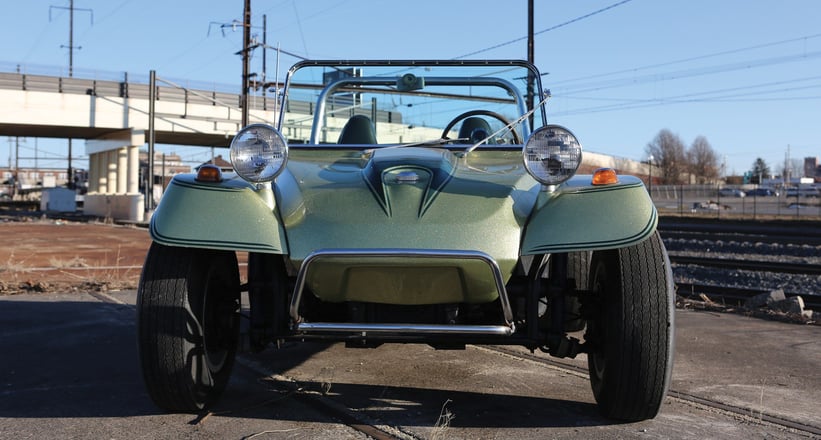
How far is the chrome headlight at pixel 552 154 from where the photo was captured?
3.29 meters

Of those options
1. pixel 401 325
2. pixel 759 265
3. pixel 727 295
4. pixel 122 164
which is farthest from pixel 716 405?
pixel 122 164

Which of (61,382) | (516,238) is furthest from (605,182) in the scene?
(61,382)

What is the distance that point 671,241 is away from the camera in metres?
17.9

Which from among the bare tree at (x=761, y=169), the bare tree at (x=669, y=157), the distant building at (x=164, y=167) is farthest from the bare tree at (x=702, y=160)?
the distant building at (x=164, y=167)

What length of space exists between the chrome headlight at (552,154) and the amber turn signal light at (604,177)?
140 mm

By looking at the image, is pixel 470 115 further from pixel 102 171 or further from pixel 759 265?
pixel 102 171

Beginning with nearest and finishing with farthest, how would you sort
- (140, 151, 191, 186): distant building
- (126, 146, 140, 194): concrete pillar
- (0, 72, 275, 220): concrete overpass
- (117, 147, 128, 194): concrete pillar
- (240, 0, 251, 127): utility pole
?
(240, 0, 251, 127): utility pole, (0, 72, 275, 220): concrete overpass, (126, 146, 140, 194): concrete pillar, (117, 147, 128, 194): concrete pillar, (140, 151, 191, 186): distant building

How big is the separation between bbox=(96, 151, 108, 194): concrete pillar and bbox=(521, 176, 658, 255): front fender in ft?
136

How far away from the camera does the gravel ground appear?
11.0 m

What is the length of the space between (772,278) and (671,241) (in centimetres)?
649

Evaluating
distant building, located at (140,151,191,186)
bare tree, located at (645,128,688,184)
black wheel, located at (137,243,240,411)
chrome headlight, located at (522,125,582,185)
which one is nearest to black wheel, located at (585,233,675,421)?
chrome headlight, located at (522,125,582,185)

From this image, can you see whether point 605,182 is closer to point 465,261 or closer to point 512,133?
point 465,261

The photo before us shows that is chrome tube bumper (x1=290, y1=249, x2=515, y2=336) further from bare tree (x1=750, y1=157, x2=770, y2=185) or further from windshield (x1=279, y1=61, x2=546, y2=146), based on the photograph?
bare tree (x1=750, y1=157, x2=770, y2=185)

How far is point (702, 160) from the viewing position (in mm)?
95438
